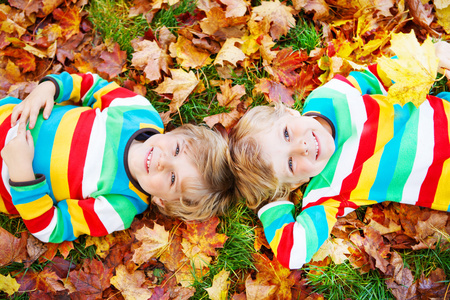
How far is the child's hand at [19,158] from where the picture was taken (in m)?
2.12

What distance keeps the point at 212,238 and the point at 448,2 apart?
8.25 feet

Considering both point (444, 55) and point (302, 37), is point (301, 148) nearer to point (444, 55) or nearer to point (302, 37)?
point (302, 37)

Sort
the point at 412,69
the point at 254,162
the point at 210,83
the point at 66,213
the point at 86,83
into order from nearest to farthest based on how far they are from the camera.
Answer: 1. the point at 412,69
2. the point at 254,162
3. the point at 66,213
4. the point at 86,83
5. the point at 210,83

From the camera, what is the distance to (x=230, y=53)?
2588 mm

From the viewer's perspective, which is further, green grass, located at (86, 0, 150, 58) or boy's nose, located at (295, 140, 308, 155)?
green grass, located at (86, 0, 150, 58)

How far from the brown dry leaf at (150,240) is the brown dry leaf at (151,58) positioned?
3.83ft

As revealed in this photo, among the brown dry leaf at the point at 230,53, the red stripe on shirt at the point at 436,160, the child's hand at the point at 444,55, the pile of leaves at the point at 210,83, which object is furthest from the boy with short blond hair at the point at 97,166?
the child's hand at the point at 444,55

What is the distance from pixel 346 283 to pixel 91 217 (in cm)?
182

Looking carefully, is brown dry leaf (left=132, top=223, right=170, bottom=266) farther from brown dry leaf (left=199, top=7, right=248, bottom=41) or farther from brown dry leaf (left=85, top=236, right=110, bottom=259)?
brown dry leaf (left=199, top=7, right=248, bottom=41)

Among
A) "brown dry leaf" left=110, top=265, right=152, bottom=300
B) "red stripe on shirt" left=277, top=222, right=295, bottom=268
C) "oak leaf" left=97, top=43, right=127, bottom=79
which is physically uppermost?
"oak leaf" left=97, top=43, right=127, bottom=79

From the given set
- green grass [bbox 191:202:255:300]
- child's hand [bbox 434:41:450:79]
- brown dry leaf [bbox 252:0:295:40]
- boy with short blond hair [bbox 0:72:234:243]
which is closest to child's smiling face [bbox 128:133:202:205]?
boy with short blond hair [bbox 0:72:234:243]

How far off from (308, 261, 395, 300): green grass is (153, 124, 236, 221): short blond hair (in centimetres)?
82

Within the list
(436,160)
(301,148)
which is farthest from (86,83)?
(436,160)

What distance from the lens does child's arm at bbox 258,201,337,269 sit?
7.20ft
